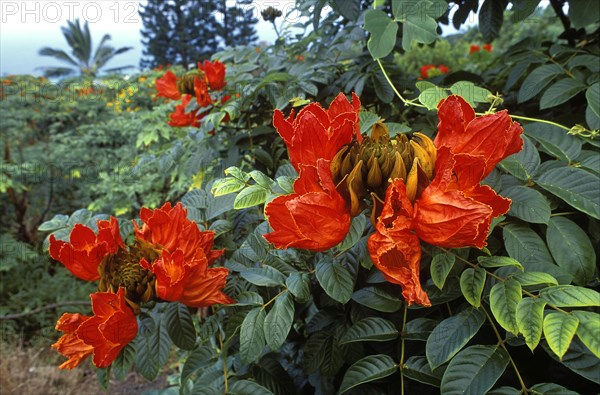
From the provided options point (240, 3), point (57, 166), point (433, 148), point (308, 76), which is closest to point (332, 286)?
point (433, 148)

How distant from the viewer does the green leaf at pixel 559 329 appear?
2.20ft

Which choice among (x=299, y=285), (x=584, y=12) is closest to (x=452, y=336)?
(x=299, y=285)

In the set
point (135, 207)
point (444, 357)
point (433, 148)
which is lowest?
point (135, 207)

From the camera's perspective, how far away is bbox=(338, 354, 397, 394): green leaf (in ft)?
2.84

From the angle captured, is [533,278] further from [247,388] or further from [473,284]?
[247,388]

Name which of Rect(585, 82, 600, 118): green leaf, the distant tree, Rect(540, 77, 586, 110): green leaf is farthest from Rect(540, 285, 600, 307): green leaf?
the distant tree

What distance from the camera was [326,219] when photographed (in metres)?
0.70

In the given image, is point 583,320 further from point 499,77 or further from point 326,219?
point 499,77

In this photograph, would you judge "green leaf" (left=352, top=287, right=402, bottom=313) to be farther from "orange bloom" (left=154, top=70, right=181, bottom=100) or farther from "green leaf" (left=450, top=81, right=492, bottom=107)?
"orange bloom" (left=154, top=70, right=181, bottom=100)

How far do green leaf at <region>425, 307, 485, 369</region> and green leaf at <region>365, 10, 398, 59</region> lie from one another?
607mm

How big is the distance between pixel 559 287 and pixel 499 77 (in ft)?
4.25

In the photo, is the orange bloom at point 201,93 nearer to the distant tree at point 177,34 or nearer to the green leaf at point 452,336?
the green leaf at point 452,336

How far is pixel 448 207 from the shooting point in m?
0.65

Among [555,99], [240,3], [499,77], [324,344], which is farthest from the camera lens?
[240,3]
